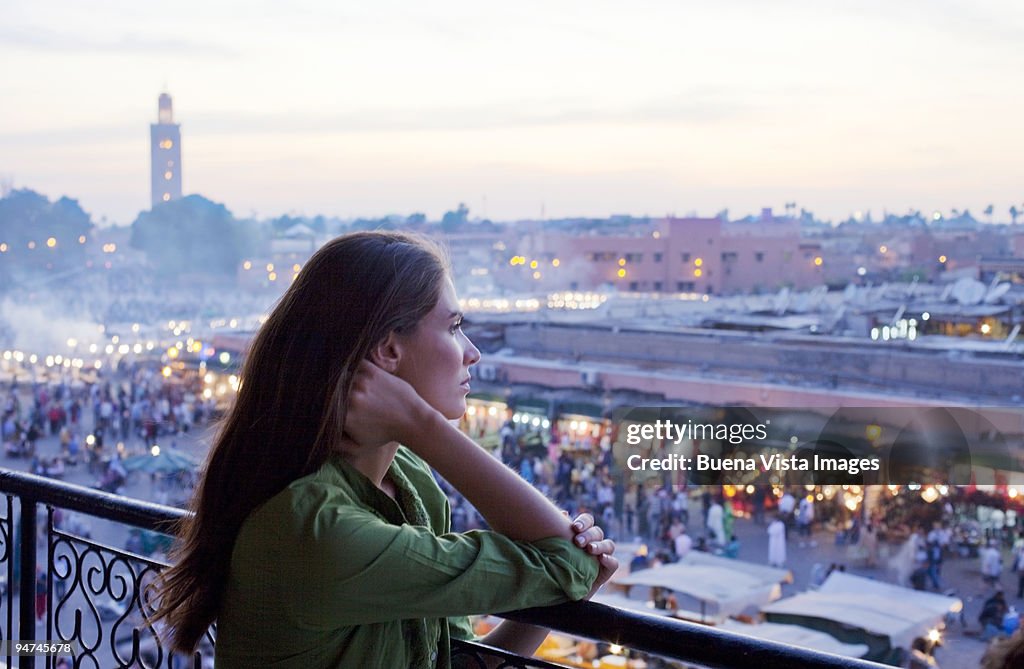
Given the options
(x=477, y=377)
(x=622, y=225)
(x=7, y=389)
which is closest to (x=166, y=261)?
(x=622, y=225)

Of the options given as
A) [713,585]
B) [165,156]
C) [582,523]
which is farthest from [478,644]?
[165,156]

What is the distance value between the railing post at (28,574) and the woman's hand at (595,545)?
84 cm

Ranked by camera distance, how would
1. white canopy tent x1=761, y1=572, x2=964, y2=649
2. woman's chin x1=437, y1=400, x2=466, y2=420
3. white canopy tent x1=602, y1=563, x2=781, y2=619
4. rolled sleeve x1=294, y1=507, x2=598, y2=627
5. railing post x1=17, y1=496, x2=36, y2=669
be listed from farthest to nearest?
white canopy tent x1=602, y1=563, x2=781, y2=619
white canopy tent x1=761, y1=572, x2=964, y2=649
railing post x1=17, y1=496, x2=36, y2=669
woman's chin x1=437, y1=400, x2=466, y2=420
rolled sleeve x1=294, y1=507, x2=598, y2=627

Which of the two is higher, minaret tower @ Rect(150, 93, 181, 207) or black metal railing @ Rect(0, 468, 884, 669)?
minaret tower @ Rect(150, 93, 181, 207)

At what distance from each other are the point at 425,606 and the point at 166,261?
37.8m

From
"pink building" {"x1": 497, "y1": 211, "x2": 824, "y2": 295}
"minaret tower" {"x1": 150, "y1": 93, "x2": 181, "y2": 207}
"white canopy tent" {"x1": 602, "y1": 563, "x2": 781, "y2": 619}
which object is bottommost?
"white canopy tent" {"x1": 602, "y1": 563, "x2": 781, "y2": 619}

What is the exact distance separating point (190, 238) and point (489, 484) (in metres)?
37.8

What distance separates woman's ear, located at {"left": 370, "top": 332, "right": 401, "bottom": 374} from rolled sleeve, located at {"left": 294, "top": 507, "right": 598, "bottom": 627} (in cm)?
11

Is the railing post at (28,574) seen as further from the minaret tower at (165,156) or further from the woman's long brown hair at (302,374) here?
the minaret tower at (165,156)

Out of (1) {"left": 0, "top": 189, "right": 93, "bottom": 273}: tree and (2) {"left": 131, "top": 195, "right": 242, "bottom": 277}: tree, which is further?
(2) {"left": 131, "top": 195, "right": 242, "bottom": 277}: tree

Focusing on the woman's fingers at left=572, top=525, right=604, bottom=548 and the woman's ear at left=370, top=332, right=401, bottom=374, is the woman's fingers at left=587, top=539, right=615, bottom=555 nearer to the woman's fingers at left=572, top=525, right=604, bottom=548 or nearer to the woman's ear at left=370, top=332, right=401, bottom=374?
the woman's fingers at left=572, top=525, right=604, bottom=548

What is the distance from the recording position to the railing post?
1.35 meters

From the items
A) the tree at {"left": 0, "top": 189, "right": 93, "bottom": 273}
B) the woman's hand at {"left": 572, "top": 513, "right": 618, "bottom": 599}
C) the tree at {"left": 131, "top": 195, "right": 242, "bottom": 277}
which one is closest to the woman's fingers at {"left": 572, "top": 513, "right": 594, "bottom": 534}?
the woman's hand at {"left": 572, "top": 513, "right": 618, "bottom": 599}

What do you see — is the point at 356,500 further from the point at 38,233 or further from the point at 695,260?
the point at 38,233
